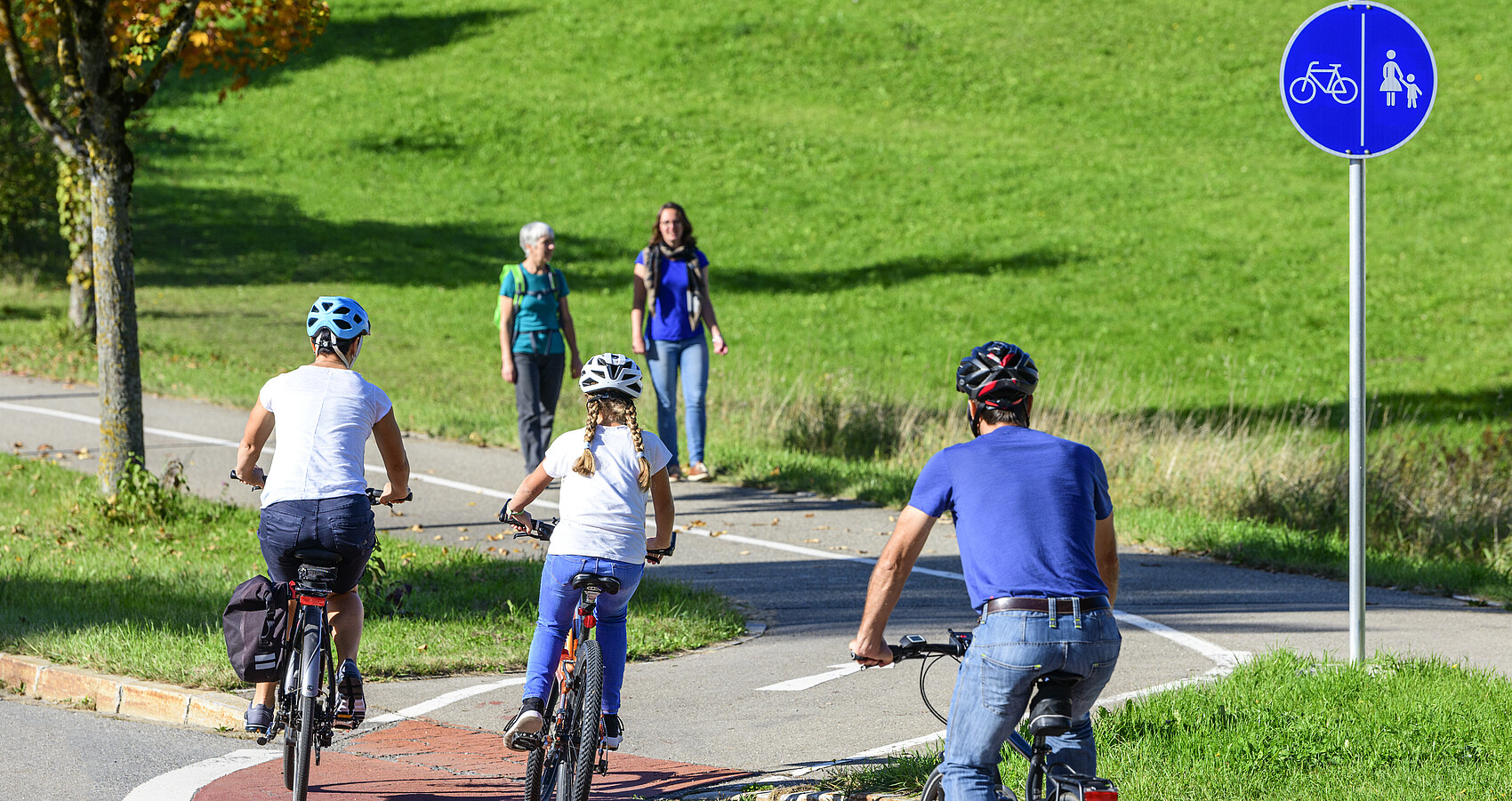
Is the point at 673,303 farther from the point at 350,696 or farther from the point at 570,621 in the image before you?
the point at 570,621

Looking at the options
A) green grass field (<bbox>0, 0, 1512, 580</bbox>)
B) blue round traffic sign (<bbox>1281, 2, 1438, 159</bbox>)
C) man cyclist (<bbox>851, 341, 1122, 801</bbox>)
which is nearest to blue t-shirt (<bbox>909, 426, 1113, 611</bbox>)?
man cyclist (<bbox>851, 341, 1122, 801</bbox>)

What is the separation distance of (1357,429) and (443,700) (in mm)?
4271

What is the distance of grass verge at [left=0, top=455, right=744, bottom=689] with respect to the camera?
7445 millimetres

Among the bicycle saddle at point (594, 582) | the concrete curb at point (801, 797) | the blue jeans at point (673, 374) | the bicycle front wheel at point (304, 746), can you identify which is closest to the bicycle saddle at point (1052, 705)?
the concrete curb at point (801, 797)

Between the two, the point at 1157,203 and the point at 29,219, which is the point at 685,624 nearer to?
the point at 29,219

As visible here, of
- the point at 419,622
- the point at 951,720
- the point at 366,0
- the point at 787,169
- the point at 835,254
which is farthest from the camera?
the point at 366,0

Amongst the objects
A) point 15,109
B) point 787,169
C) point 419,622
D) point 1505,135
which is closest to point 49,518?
point 419,622

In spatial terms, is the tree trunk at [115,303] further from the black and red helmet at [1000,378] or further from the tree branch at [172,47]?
the black and red helmet at [1000,378]

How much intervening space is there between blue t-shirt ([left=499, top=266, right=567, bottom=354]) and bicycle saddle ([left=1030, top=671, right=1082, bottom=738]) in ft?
24.3

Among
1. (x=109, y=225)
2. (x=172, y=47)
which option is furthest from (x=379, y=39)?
(x=109, y=225)

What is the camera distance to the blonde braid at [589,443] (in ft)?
17.0

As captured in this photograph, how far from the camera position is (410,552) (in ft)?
31.8

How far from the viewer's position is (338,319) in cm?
557

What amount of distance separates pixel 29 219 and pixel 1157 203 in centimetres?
2346
